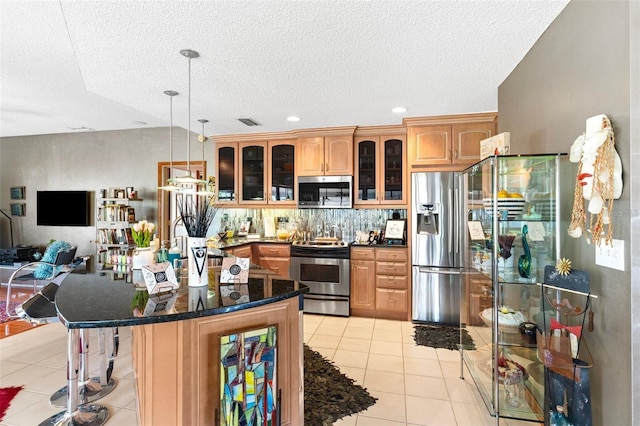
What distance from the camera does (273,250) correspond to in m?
4.60

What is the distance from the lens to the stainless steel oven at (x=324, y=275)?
4.27m

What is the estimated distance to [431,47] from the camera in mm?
2312

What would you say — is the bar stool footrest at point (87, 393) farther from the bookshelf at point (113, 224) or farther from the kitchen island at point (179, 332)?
the bookshelf at point (113, 224)

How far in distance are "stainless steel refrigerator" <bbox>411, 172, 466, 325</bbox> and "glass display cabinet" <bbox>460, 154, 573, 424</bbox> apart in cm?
176

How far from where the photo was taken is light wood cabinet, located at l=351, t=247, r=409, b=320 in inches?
161

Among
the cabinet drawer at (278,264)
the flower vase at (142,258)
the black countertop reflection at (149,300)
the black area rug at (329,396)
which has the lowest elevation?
the black area rug at (329,396)

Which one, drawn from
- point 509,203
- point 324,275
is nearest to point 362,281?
point 324,275

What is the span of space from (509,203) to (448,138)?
2.24 meters

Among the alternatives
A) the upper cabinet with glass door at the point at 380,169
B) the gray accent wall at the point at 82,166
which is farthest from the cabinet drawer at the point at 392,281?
the gray accent wall at the point at 82,166

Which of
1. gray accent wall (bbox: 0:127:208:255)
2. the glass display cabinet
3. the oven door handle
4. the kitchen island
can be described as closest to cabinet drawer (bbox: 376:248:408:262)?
the oven door handle

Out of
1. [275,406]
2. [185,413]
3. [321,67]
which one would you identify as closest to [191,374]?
[185,413]

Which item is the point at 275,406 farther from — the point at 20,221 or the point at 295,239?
the point at 20,221

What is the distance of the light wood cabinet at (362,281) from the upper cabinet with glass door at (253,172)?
5.77 ft

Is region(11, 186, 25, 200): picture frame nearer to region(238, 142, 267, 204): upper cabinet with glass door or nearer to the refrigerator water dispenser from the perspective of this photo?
region(238, 142, 267, 204): upper cabinet with glass door
